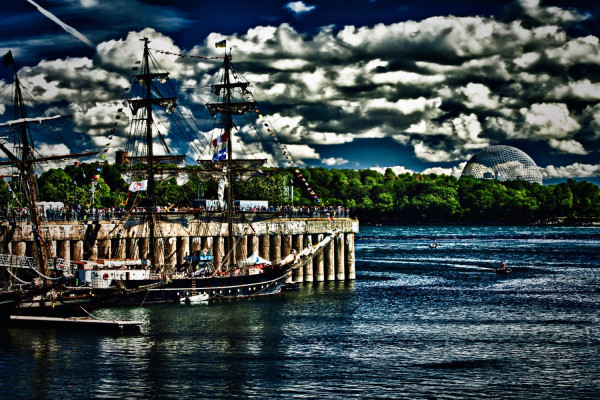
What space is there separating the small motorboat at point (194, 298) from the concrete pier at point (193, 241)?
629 cm


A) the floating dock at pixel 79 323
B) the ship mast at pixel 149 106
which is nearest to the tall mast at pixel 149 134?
the ship mast at pixel 149 106

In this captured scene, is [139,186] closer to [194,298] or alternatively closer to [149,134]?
[149,134]

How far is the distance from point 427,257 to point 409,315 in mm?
73139

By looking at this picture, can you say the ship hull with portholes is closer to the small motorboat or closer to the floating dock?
the small motorboat

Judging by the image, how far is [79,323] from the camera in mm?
57938

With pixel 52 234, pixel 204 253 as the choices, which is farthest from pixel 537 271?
pixel 52 234

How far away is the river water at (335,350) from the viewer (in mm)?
41344

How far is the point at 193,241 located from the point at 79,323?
2472cm

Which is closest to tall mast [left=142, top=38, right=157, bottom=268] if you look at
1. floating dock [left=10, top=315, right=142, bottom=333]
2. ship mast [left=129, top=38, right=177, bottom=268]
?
ship mast [left=129, top=38, right=177, bottom=268]

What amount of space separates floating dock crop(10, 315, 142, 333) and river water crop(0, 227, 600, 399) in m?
1.47

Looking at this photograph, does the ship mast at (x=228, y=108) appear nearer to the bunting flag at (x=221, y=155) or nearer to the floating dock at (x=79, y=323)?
the bunting flag at (x=221, y=155)

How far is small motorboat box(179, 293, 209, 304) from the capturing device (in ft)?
236

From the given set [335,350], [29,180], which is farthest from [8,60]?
[335,350]

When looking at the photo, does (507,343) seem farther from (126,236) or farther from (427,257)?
(427,257)
